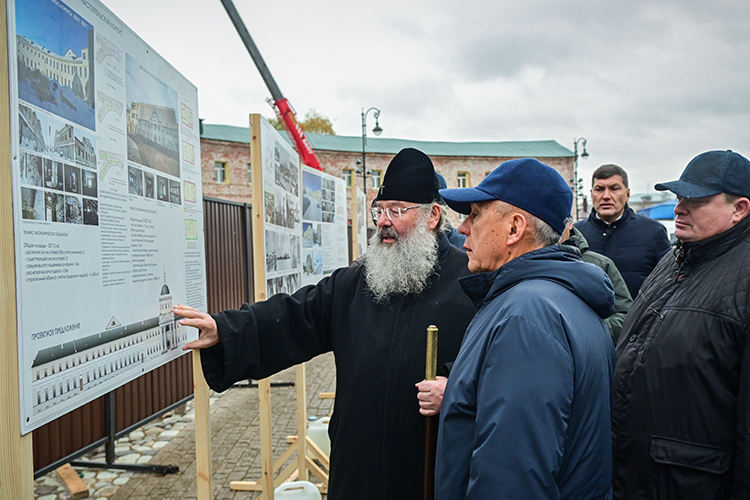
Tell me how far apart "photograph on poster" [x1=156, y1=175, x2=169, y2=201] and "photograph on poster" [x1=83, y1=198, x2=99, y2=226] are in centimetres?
47

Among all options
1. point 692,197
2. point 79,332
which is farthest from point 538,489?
point 692,197

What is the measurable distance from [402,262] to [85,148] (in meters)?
1.44

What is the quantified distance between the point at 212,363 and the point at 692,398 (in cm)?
202

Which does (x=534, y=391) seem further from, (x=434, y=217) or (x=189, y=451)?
(x=189, y=451)

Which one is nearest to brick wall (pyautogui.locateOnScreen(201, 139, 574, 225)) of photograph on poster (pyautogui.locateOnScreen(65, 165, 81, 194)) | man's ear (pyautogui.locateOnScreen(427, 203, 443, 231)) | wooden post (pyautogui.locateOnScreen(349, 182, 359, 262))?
wooden post (pyautogui.locateOnScreen(349, 182, 359, 262))

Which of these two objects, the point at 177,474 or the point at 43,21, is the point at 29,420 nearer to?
the point at 43,21

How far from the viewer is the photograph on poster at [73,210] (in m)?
1.49

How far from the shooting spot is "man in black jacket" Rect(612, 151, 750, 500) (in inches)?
71.7

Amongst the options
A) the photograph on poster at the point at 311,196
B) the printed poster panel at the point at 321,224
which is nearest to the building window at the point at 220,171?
the printed poster panel at the point at 321,224

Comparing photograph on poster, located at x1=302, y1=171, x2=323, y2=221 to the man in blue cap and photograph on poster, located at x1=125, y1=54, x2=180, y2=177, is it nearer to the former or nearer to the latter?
photograph on poster, located at x1=125, y1=54, x2=180, y2=177

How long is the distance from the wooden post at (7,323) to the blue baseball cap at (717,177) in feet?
7.83

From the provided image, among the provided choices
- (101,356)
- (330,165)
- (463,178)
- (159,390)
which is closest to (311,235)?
(159,390)

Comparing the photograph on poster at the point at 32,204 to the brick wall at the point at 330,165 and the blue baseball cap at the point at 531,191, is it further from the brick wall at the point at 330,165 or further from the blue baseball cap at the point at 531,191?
the brick wall at the point at 330,165

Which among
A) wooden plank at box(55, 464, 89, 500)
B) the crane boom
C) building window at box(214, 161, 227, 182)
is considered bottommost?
wooden plank at box(55, 464, 89, 500)
